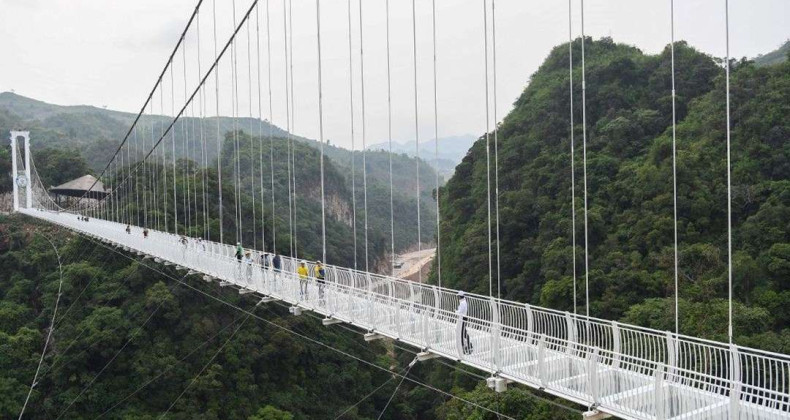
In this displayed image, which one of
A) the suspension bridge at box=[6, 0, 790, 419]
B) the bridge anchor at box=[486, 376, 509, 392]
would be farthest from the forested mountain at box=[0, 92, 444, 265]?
the bridge anchor at box=[486, 376, 509, 392]

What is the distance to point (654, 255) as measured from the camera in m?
19.0

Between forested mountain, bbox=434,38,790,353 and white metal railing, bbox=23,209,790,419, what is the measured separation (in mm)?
8381

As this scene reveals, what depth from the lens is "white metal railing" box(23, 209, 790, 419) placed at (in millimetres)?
5320

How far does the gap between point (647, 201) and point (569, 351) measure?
1531 cm

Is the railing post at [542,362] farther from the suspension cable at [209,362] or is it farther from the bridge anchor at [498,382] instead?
the suspension cable at [209,362]

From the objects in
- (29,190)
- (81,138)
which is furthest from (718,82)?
(81,138)

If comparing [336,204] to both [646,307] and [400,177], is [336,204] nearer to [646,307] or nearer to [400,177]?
[400,177]

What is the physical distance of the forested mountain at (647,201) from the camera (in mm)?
16875

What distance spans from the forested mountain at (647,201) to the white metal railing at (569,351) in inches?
330

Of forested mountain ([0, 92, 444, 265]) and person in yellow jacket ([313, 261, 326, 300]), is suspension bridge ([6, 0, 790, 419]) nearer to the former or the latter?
person in yellow jacket ([313, 261, 326, 300])

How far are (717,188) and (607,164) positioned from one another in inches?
155

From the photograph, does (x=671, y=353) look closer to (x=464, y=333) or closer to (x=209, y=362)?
(x=464, y=333)

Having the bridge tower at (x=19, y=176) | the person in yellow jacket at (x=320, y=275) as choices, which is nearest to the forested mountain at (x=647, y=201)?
the person in yellow jacket at (x=320, y=275)

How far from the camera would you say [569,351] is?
20.9 feet
